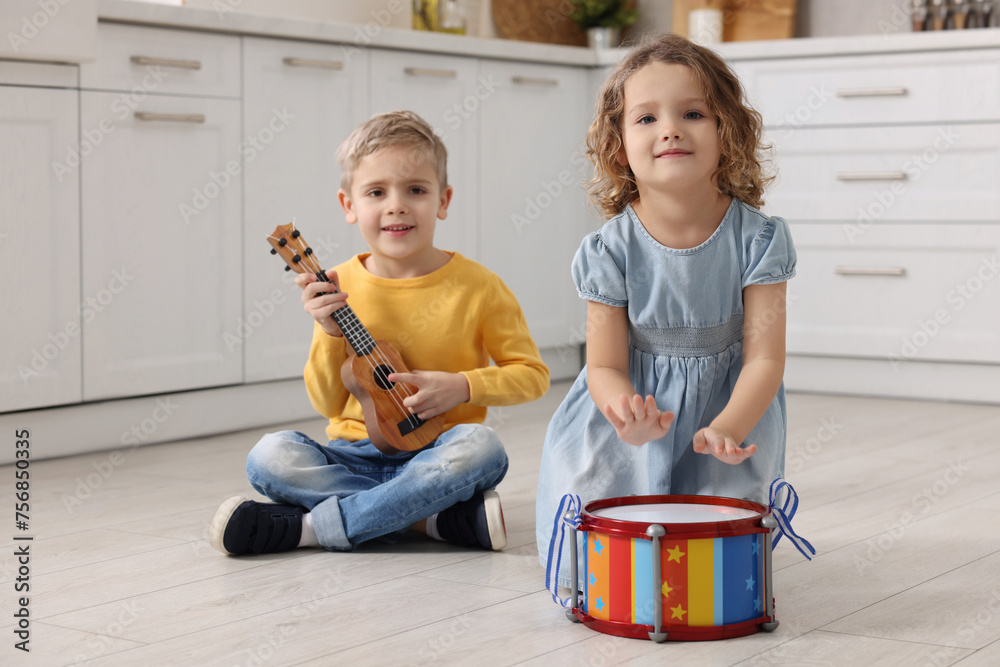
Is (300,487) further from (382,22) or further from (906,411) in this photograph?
(382,22)

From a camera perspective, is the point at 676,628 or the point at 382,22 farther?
the point at 382,22

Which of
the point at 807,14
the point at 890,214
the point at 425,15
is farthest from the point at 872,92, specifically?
the point at 425,15

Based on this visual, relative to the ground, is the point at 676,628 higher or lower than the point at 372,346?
lower

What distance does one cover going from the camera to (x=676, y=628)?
1.18 m

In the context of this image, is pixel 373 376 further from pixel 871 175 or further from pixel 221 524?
pixel 871 175

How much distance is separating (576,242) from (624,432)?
221 cm

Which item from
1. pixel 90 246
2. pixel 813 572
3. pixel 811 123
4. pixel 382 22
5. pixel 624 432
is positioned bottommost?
pixel 813 572

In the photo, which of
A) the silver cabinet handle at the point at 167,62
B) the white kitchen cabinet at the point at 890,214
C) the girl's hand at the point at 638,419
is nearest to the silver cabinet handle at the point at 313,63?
the silver cabinet handle at the point at 167,62

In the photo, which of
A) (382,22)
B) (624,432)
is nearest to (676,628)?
(624,432)

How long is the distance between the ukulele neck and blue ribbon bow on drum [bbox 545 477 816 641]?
469 mm

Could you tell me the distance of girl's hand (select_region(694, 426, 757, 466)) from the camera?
1.19 metres

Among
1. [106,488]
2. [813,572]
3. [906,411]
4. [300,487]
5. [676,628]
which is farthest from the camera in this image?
[906,411]

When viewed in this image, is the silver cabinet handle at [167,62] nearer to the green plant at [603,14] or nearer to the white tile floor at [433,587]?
the white tile floor at [433,587]

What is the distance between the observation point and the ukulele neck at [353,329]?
1.60 m
